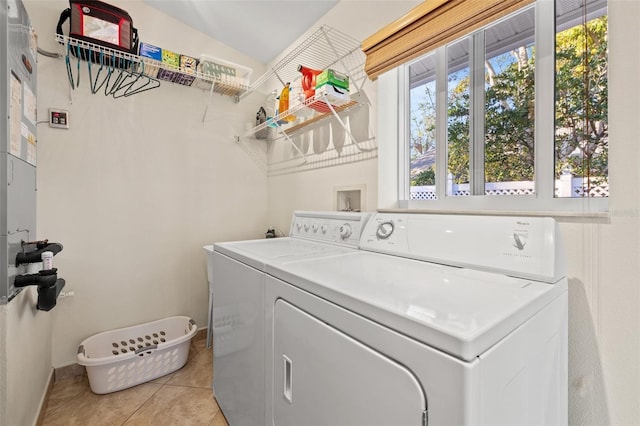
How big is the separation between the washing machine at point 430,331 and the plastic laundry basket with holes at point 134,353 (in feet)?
3.84

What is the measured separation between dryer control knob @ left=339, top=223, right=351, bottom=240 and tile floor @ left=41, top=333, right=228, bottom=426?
118 cm

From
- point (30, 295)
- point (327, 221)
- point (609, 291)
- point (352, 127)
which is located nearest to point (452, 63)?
point (352, 127)

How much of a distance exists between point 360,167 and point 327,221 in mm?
412

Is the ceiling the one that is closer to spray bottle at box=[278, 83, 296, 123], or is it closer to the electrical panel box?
spray bottle at box=[278, 83, 296, 123]

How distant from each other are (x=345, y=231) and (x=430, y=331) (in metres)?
1.01

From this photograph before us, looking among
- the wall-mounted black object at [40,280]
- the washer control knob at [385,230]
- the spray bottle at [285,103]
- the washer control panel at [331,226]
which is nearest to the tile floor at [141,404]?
the wall-mounted black object at [40,280]

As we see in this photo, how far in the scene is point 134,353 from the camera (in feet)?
5.96

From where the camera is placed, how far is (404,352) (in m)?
0.62

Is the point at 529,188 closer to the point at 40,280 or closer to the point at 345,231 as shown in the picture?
the point at 345,231

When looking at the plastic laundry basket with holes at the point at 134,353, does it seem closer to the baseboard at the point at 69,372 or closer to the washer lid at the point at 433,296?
the baseboard at the point at 69,372

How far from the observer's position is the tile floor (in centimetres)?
159

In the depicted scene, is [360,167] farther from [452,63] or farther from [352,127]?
[452,63]

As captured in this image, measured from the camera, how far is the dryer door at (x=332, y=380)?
64cm

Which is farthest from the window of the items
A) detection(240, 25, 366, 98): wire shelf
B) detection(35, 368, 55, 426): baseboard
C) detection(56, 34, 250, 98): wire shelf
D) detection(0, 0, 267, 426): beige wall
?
detection(35, 368, 55, 426): baseboard
